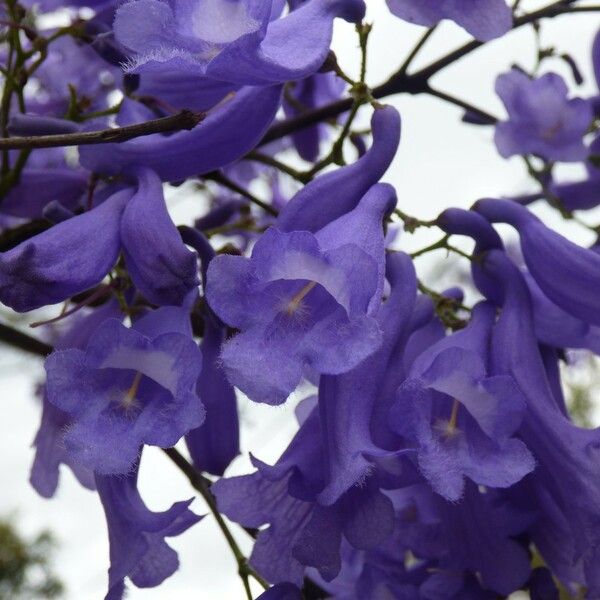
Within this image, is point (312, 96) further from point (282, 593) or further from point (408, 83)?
point (282, 593)

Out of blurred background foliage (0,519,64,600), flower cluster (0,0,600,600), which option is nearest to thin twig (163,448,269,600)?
flower cluster (0,0,600,600)

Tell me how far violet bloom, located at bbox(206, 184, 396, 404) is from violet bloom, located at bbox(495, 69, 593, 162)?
482 mm

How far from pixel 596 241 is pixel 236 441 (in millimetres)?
348

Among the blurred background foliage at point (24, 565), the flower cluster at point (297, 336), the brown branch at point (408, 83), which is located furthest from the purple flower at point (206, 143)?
the blurred background foliage at point (24, 565)

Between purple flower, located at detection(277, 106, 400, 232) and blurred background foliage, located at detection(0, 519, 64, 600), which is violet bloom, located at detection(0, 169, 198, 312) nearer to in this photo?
purple flower, located at detection(277, 106, 400, 232)

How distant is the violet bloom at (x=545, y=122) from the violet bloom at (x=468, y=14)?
1.15ft

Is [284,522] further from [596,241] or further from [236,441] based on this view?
[596,241]

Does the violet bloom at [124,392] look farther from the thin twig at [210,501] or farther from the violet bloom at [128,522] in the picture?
the thin twig at [210,501]

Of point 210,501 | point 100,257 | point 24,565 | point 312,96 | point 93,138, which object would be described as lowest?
point 24,565

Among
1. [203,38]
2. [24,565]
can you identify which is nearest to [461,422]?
[203,38]

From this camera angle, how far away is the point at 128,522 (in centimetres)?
60

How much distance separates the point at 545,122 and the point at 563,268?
376 millimetres

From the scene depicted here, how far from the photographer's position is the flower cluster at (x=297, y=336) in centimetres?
50

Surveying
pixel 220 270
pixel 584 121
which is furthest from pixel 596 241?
pixel 220 270
